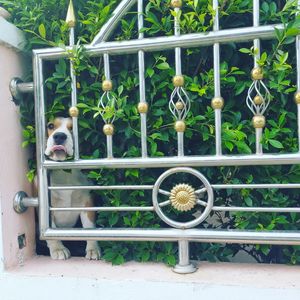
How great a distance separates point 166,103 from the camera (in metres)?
1.51

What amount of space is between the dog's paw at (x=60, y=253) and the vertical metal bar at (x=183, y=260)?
0.51 metres

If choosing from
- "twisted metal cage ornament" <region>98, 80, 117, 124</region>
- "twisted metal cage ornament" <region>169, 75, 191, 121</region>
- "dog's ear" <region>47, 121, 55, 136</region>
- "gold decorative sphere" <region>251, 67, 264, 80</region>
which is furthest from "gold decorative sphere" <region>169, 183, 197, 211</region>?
"dog's ear" <region>47, 121, 55, 136</region>

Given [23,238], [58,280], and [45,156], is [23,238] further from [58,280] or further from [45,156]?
[45,156]

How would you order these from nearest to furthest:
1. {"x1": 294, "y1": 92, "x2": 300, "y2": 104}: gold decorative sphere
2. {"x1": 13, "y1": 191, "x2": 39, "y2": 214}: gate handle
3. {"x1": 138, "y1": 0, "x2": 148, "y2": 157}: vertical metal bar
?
{"x1": 294, "y1": 92, "x2": 300, "y2": 104}: gold decorative sphere
{"x1": 138, "y1": 0, "x2": 148, "y2": 157}: vertical metal bar
{"x1": 13, "y1": 191, "x2": 39, "y2": 214}: gate handle

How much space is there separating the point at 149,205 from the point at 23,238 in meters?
0.59

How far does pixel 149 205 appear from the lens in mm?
1548

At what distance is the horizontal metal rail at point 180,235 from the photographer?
1.36 metres

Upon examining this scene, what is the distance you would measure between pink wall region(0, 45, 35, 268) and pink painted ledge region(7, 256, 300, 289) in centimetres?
10

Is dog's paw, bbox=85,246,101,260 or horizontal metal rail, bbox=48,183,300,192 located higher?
horizontal metal rail, bbox=48,183,300,192

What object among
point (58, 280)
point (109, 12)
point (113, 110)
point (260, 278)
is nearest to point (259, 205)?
point (260, 278)

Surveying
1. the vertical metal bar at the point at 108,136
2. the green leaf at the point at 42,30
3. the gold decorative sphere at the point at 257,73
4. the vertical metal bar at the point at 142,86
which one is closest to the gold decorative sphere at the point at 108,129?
the vertical metal bar at the point at 108,136

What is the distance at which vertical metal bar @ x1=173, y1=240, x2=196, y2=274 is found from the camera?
1.45m

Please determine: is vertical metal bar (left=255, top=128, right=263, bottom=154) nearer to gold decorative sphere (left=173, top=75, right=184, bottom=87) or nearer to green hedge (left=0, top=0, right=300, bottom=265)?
green hedge (left=0, top=0, right=300, bottom=265)

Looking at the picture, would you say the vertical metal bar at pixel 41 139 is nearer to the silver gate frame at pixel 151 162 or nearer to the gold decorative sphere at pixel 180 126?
the silver gate frame at pixel 151 162
